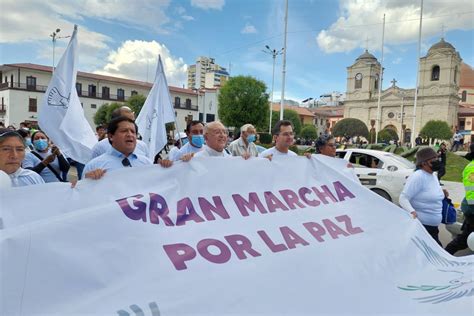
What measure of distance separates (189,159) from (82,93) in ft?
188

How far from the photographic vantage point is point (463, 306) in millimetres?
2145

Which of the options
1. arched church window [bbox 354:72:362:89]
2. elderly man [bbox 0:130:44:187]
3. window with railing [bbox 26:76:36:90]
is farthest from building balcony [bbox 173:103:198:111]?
elderly man [bbox 0:130:44:187]

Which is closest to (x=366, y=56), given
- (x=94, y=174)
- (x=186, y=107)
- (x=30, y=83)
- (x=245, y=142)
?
(x=186, y=107)

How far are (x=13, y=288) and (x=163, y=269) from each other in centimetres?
73

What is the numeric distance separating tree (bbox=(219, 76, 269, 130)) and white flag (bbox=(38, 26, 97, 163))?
37655 millimetres

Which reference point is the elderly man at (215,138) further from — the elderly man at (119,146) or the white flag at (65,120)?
the white flag at (65,120)

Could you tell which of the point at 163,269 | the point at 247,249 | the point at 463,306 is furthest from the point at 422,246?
the point at 163,269

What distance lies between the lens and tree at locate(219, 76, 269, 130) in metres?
42.1

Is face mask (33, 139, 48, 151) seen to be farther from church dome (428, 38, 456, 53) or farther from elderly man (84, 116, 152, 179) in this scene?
church dome (428, 38, 456, 53)

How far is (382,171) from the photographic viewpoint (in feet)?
28.5

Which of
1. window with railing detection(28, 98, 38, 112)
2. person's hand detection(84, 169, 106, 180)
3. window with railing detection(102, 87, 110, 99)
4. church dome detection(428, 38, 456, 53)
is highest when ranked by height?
church dome detection(428, 38, 456, 53)

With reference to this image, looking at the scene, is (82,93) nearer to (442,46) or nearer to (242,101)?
(242,101)

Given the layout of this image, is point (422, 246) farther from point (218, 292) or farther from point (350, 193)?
point (218, 292)

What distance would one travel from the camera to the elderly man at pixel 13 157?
258 cm
